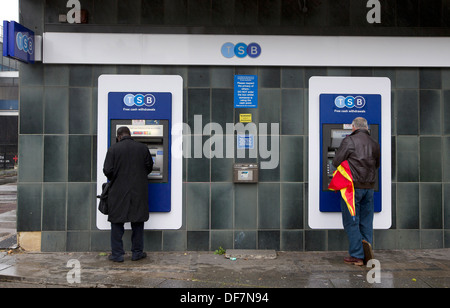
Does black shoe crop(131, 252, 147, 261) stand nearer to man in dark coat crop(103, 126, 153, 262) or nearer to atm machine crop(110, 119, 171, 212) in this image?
man in dark coat crop(103, 126, 153, 262)

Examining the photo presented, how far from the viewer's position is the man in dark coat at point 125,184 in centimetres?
528

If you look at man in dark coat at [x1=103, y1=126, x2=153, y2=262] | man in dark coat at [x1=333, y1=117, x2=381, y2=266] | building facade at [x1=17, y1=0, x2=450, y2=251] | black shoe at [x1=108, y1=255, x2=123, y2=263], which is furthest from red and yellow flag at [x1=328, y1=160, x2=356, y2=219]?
black shoe at [x1=108, y1=255, x2=123, y2=263]

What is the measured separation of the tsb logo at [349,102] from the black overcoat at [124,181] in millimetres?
2989

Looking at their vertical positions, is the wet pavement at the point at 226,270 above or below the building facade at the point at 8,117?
below

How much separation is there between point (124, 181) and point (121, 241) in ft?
2.76

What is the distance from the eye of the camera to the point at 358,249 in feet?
17.3

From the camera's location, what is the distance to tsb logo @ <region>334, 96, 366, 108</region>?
19.8 ft

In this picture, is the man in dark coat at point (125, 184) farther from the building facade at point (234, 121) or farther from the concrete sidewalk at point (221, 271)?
the building facade at point (234, 121)

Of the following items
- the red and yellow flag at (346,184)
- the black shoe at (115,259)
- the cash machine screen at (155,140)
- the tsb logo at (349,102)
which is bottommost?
the black shoe at (115,259)

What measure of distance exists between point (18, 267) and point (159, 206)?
6.39ft

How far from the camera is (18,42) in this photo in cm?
548

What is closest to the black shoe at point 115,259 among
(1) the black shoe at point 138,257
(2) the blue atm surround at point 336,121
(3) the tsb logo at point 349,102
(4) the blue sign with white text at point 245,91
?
(1) the black shoe at point 138,257

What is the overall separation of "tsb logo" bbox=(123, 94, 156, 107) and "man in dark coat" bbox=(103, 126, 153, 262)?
2.11 ft
